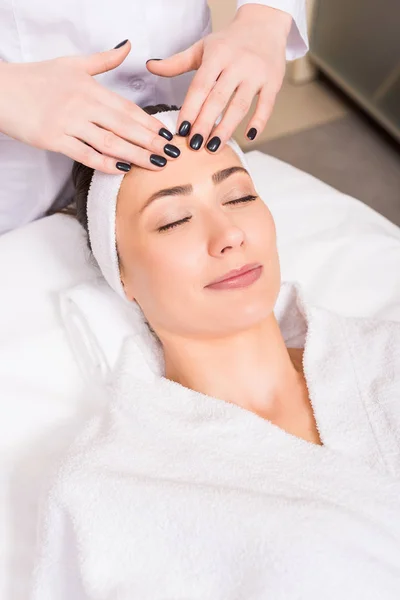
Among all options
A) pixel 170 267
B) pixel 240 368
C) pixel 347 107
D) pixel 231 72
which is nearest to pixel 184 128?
pixel 231 72

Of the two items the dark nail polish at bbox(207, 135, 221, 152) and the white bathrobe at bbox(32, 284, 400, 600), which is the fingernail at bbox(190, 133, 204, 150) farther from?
the white bathrobe at bbox(32, 284, 400, 600)

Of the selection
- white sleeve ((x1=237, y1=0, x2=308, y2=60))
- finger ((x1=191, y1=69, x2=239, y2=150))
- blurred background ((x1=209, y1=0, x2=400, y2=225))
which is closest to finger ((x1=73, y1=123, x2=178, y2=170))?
finger ((x1=191, y1=69, x2=239, y2=150))

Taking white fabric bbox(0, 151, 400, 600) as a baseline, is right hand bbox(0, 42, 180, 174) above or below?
above

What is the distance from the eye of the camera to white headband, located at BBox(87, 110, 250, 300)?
1159 millimetres

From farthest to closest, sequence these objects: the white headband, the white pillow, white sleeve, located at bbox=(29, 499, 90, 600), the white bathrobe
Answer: the white pillow, the white headband, white sleeve, located at bbox=(29, 499, 90, 600), the white bathrobe

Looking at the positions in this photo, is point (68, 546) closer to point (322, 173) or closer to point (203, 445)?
point (203, 445)

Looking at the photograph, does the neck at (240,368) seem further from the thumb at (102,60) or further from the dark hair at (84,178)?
the thumb at (102,60)

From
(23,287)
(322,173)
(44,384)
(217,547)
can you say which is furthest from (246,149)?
(217,547)

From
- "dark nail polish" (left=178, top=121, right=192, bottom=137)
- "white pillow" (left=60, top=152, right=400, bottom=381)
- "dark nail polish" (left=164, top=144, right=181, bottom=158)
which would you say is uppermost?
"dark nail polish" (left=178, top=121, right=192, bottom=137)

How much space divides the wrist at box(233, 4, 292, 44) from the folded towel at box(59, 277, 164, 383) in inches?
25.0

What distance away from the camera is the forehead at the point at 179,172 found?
1.10 m

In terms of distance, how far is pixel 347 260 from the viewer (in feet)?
5.30

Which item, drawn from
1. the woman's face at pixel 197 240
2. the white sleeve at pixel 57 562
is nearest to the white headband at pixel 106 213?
the woman's face at pixel 197 240

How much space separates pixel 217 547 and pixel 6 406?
0.58 metres
